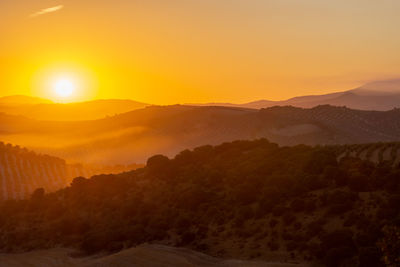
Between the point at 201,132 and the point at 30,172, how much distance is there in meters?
75.2

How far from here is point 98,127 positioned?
604 ft

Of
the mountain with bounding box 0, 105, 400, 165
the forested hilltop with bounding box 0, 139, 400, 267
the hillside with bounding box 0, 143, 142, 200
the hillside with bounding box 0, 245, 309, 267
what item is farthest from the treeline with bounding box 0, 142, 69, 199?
the hillside with bounding box 0, 245, 309, 267

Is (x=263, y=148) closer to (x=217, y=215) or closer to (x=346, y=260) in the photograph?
(x=217, y=215)

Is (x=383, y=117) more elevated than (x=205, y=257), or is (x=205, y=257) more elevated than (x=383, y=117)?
(x=383, y=117)

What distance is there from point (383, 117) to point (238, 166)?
103900mm

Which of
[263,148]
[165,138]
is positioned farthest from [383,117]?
[263,148]

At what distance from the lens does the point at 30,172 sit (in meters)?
81.9

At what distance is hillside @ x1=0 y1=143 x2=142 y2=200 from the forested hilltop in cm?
1973

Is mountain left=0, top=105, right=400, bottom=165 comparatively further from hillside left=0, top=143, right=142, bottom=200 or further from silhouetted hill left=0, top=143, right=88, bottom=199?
silhouetted hill left=0, top=143, right=88, bottom=199

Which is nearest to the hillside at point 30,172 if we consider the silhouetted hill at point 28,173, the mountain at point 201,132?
the silhouetted hill at point 28,173

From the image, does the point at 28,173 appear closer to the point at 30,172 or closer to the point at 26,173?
the point at 26,173

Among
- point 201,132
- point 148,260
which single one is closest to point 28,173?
point 148,260

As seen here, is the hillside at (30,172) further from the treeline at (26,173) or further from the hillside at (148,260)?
the hillside at (148,260)

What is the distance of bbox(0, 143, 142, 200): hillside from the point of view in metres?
71.5
